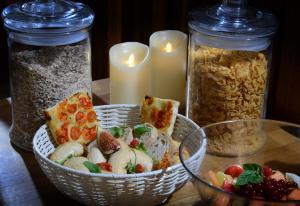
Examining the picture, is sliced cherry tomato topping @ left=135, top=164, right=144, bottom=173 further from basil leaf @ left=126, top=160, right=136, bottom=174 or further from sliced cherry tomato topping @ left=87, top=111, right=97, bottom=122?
sliced cherry tomato topping @ left=87, top=111, right=97, bottom=122

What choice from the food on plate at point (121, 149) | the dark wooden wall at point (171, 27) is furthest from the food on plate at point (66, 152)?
the dark wooden wall at point (171, 27)

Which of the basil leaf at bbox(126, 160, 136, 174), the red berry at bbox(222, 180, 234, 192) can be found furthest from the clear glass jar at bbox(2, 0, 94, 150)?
the red berry at bbox(222, 180, 234, 192)

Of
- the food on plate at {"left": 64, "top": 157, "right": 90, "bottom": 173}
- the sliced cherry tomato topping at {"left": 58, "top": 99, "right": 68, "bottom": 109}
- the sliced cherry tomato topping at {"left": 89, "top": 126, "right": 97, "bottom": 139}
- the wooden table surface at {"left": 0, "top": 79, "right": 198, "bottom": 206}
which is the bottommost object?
the wooden table surface at {"left": 0, "top": 79, "right": 198, "bottom": 206}

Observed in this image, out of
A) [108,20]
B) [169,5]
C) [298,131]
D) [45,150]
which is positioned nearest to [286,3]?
[298,131]

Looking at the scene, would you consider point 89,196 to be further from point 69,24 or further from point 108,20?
point 108,20

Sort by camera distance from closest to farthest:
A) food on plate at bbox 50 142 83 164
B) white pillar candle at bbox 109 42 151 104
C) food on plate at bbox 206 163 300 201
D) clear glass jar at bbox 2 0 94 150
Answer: food on plate at bbox 206 163 300 201, food on plate at bbox 50 142 83 164, clear glass jar at bbox 2 0 94 150, white pillar candle at bbox 109 42 151 104

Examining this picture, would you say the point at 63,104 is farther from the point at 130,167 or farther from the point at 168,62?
the point at 168,62

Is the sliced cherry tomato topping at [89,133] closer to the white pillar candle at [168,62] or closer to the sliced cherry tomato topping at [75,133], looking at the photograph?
the sliced cherry tomato topping at [75,133]
